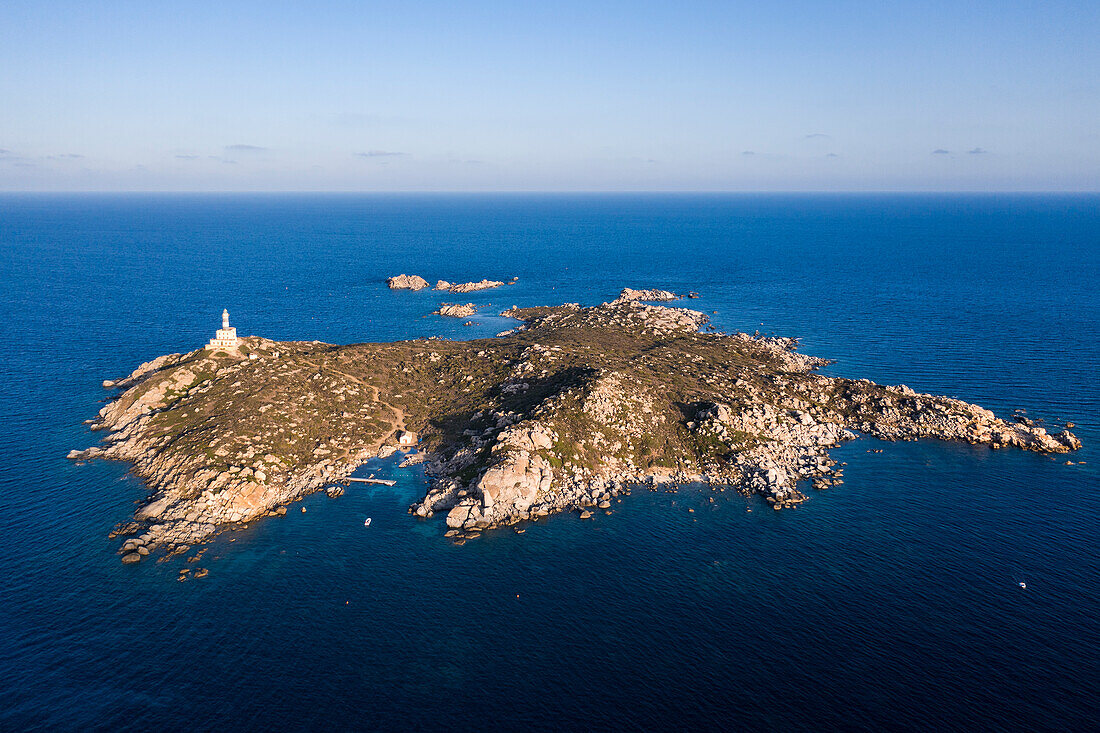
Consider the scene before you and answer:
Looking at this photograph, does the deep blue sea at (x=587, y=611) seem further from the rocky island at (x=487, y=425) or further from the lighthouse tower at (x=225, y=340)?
the lighthouse tower at (x=225, y=340)

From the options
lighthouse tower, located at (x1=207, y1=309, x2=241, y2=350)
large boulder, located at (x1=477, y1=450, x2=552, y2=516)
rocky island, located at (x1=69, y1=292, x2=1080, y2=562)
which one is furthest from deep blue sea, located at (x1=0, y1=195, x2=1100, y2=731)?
lighthouse tower, located at (x1=207, y1=309, x2=241, y2=350)

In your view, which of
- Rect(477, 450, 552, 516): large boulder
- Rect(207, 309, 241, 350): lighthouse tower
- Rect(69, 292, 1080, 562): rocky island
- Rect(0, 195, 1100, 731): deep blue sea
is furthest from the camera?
Rect(207, 309, 241, 350): lighthouse tower

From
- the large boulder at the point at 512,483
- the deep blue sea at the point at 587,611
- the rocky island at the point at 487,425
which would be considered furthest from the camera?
the rocky island at the point at 487,425

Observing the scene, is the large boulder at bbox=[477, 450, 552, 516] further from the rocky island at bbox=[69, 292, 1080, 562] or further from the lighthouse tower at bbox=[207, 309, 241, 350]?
the lighthouse tower at bbox=[207, 309, 241, 350]

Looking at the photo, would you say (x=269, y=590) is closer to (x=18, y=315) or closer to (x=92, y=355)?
(x=92, y=355)

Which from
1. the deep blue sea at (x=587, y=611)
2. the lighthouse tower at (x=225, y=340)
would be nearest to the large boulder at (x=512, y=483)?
the deep blue sea at (x=587, y=611)

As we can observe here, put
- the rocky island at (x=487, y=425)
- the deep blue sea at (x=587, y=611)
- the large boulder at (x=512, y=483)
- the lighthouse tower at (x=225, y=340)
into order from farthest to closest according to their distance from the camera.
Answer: the lighthouse tower at (x=225, y=340) < the rocky island at (x=487, y=425) < the large boulder at (x=512, y=483) < the deep blue sea at (x=587, y=611)

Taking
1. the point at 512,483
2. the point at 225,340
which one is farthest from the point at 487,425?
the point at 225,340

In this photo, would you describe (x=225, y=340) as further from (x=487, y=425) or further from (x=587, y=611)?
(x=587, y=611)
